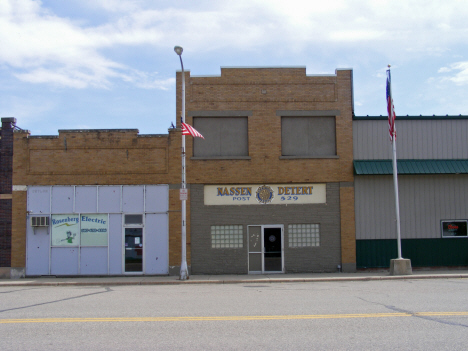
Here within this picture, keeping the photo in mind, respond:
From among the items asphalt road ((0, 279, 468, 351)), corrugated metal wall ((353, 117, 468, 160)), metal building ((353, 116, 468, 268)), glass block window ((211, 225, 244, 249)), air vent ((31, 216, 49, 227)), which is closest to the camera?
asphalt road ((0, 279, 468, 351))

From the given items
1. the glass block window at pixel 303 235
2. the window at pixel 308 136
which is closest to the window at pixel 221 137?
the window at pixel 308 136

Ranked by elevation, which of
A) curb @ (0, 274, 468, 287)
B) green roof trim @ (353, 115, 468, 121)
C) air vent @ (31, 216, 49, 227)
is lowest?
curb @ (0, 274, 468, 287)

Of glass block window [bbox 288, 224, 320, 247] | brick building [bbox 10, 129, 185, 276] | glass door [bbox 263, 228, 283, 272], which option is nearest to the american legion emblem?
glass door [bbox 263, 228, 283, 272]

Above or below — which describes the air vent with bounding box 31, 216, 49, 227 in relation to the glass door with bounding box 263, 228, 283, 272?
above

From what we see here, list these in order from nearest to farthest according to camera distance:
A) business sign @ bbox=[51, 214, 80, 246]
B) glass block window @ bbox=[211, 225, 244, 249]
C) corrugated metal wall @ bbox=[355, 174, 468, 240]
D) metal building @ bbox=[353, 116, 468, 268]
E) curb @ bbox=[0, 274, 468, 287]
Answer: curb @ bbox=[0, 274, 468, 287] < business sign @ bbox=[51, 214, 80, 246] < glass block window @ bbox=[211, 225, 244, 249] < metal building @ bbox=[353, 116, 468, 268] < corrugated metal wall @ bbox=[355, 174, 468, 240]

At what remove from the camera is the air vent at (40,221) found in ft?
61.9

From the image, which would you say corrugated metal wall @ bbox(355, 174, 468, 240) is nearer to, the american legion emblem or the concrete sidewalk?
the concrete sidewalk

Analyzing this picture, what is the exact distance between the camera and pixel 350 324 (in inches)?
324

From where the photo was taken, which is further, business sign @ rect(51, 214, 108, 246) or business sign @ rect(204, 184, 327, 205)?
business sign @ rect(204, 184, 327, 205)

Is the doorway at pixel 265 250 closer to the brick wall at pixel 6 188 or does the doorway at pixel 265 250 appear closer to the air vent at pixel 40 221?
the air vent at pixel 40 221

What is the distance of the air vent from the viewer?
18.9 meters

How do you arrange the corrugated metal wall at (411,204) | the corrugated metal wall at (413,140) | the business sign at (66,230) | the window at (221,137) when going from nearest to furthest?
1. the business sign at (66,230)
2. the corrugated metal wall at (411,204)
3. the window at (221,137)
4. the corrugated metal wall at (413,140)

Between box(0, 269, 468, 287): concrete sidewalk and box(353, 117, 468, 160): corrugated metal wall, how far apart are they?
16.9ft

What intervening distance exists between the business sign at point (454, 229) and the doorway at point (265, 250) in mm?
7252
